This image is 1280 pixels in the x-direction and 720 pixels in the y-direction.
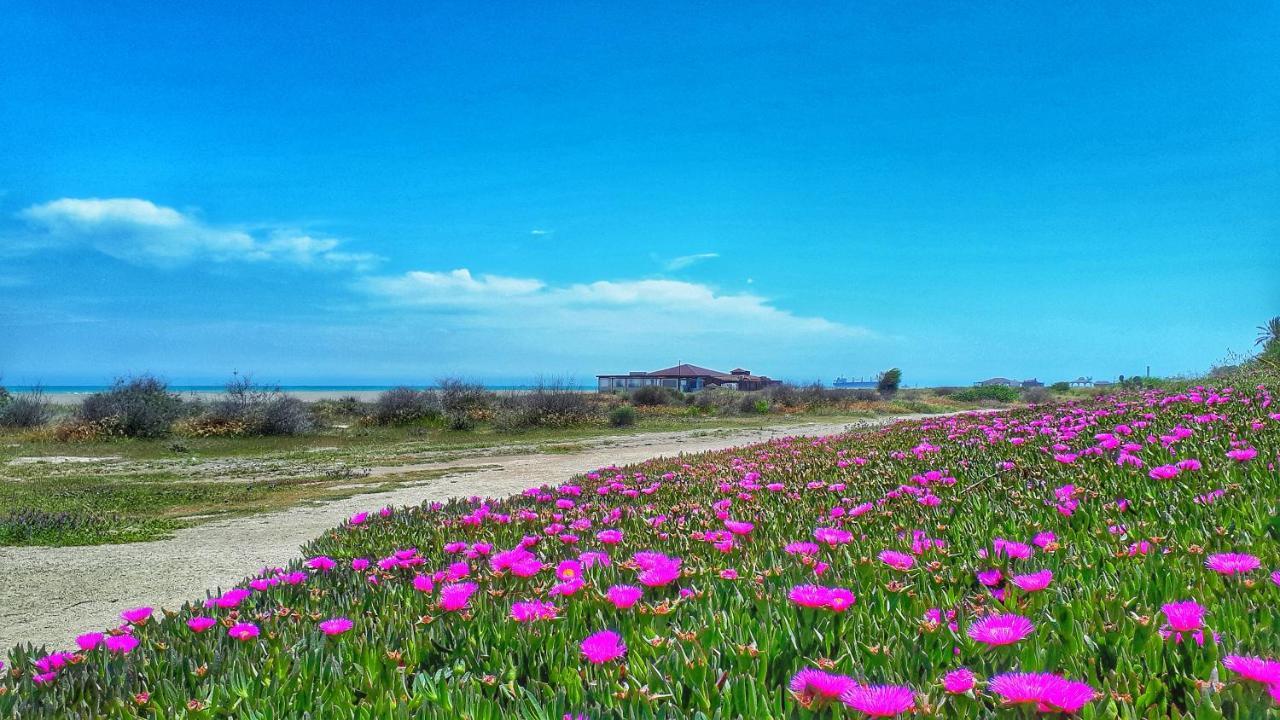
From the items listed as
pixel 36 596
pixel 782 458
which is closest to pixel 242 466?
pixel 36 596

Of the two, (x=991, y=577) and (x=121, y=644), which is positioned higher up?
(x=991, y=577)

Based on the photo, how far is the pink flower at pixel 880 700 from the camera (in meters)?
1.18

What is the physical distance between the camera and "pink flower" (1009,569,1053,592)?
1818 mm

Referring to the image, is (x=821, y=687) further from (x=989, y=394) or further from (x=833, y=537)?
(x=989, y=394)

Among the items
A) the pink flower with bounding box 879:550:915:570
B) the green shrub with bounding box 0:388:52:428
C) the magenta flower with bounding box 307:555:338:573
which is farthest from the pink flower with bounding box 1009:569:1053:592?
the green shrub with bounding box 0:388:52:428

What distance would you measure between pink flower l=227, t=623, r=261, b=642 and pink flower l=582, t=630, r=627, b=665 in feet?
3.61

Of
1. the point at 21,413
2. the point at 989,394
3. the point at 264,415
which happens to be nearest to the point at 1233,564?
the point at 264,415

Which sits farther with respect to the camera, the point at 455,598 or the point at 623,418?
the point at 623,418

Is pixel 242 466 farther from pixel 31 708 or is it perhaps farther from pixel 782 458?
pixel 31 708

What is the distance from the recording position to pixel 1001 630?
1452mm

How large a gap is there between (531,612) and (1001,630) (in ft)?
3.79

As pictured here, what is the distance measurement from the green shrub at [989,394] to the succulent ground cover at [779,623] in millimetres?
57861

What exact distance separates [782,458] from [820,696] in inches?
221

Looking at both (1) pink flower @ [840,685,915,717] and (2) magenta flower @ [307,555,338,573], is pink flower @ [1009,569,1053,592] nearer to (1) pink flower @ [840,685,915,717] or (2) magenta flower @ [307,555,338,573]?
(1) pink flower @ [840,685,915,717]
